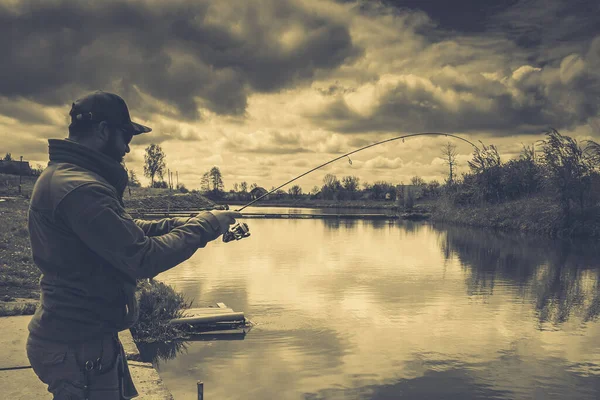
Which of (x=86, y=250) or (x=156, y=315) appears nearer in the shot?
(x=86, y=250)

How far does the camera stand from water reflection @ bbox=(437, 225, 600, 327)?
643 inches

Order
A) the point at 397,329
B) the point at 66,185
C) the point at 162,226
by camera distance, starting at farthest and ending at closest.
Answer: the point at 397,329 < the point at 162,226 < the point at 66,185

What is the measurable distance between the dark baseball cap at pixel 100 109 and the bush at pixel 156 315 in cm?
890

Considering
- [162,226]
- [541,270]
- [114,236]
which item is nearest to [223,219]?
[162,226]

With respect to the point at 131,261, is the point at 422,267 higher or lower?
lower

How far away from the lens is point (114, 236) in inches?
96.9

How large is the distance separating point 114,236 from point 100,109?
0.75m

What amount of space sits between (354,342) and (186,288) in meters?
8.28

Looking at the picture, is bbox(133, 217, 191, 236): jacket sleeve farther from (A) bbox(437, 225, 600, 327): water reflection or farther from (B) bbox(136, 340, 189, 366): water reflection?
(A) bbox(437, 225, 600, 327): water reflection

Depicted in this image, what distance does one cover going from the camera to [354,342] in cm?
1187

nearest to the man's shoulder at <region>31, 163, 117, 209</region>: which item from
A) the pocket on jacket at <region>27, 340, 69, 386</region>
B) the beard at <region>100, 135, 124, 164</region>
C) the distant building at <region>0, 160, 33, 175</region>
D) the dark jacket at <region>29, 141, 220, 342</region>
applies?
the dark jacket at <region>29, 141, 220, 342</region>

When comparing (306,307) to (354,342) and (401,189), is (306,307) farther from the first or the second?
(401,189)

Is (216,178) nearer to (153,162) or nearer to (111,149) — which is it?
(153,162)

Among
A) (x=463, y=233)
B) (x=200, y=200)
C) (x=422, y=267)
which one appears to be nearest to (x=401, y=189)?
(x=200, y=200)
